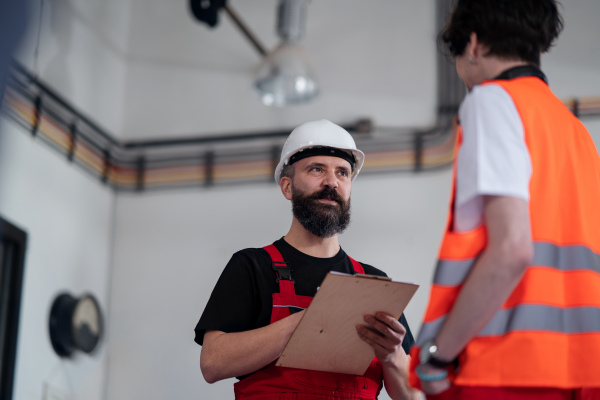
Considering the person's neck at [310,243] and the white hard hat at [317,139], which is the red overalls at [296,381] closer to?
the person's neck at [310,243]

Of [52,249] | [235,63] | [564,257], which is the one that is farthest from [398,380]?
[235,63]

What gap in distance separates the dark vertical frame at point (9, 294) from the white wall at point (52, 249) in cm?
9

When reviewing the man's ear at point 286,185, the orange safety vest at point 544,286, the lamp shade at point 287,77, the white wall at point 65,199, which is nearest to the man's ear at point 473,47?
the orange safety vest at point 544,286

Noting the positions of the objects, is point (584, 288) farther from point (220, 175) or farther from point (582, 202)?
point (220, 175)

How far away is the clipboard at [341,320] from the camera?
2172 mm

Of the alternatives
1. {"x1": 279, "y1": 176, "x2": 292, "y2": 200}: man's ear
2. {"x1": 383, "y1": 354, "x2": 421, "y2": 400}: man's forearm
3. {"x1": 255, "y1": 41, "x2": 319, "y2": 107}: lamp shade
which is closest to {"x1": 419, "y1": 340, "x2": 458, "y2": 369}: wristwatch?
{"x1": 383, "y1": 354, "x2": 421, "y2": 400}: man's forearm

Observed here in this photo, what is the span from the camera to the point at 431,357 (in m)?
1.66

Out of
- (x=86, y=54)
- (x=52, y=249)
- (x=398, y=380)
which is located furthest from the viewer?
(x=86, y=54)

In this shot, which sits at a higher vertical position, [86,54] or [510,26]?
[86,54]

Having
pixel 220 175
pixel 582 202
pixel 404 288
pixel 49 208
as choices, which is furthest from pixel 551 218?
pixel 220 175

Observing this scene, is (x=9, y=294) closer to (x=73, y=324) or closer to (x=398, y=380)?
(x=73, y=324)

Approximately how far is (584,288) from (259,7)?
6131 mm

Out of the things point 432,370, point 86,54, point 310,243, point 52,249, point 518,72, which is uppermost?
point 86,54

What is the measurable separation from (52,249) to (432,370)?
5011 millimetres
